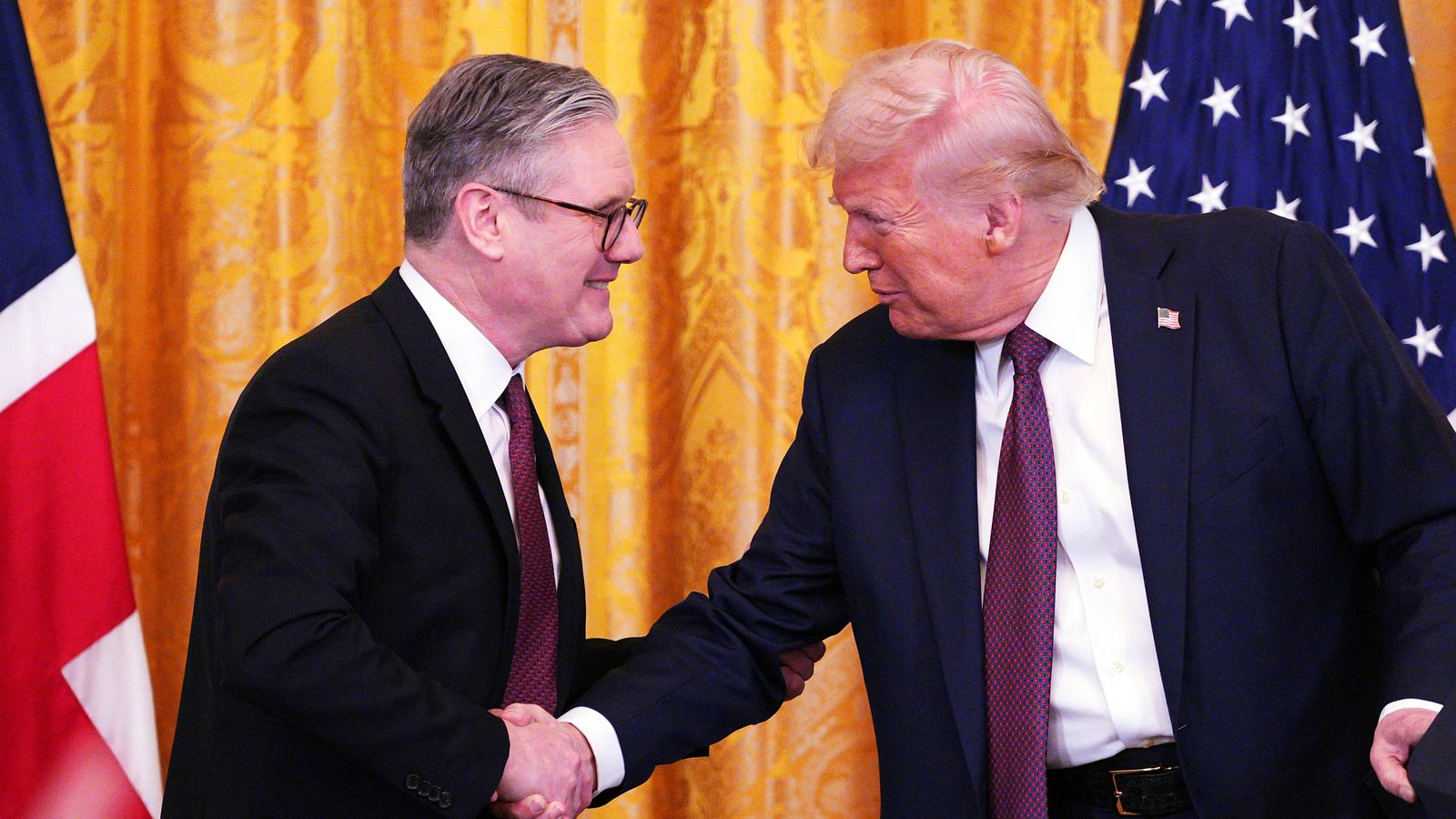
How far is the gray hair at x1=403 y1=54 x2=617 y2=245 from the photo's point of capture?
87.0 inches

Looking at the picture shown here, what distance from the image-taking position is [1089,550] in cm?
214

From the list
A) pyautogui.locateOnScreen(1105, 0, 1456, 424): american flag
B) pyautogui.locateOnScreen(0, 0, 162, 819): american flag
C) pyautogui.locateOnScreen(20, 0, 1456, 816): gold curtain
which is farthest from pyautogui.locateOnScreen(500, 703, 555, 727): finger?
pyautogui.locateOnScreen(1105, 0, 1456, 424): american flag

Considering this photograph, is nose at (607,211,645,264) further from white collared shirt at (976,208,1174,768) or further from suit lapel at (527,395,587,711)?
white collared shirt at (976,208,1174,768)

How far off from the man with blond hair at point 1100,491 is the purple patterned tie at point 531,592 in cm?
25

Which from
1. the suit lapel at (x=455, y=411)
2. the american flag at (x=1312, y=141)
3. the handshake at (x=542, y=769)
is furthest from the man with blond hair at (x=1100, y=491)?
the american flag at (x=1312, y=141)

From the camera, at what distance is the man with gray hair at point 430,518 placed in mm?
1779

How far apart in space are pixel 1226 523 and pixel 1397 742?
38 centimetres

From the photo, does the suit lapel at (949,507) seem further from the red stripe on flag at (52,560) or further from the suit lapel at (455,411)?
the red stripe on flag at (52,560)

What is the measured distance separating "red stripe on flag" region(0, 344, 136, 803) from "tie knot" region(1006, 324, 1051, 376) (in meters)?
1.80

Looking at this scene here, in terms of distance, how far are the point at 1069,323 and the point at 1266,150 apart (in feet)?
4.27

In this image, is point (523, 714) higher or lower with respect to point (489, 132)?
lower

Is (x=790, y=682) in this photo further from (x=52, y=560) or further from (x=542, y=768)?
(x=52, y=560)

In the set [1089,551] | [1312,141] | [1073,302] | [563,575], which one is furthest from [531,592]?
[1312,141]

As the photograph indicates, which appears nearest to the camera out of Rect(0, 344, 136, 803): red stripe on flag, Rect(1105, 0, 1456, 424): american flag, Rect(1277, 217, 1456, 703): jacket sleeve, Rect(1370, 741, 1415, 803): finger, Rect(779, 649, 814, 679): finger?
Rect(1370, 741, 1415, 803): finger
